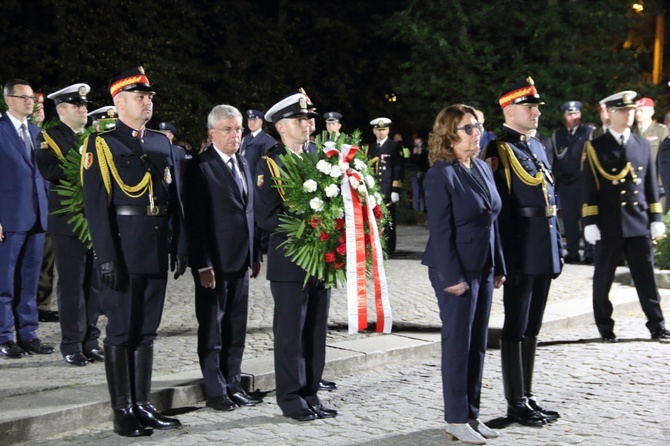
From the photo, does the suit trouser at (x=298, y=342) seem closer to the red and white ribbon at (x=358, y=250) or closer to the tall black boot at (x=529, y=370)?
the red and white ribbon at (x=358, y=250)

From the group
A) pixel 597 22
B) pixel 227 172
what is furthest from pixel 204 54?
pixel 227 172

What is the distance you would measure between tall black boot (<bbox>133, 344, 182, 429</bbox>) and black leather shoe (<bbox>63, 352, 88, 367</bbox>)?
167 cm

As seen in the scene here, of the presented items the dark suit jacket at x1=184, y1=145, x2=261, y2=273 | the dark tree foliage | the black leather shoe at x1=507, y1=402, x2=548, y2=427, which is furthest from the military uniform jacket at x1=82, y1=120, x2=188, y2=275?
the dark tree foliage

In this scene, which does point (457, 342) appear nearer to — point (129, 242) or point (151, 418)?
point (151, 418)

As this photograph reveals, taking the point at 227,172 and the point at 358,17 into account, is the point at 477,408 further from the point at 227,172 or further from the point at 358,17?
the point at 358,17

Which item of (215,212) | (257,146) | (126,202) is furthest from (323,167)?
(257,146)

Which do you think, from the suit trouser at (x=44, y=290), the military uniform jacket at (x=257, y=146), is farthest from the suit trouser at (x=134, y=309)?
the military uniform jacket at (x=257, y=146)

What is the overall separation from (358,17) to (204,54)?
541 cm

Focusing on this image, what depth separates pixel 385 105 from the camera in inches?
1369

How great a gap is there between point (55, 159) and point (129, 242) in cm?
218

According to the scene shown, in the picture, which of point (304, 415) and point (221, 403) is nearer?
point (304, 415)

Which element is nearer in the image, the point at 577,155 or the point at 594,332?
the point at 594,332

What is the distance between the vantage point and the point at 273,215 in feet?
24.0

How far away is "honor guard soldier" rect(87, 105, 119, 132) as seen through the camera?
8875 mm
